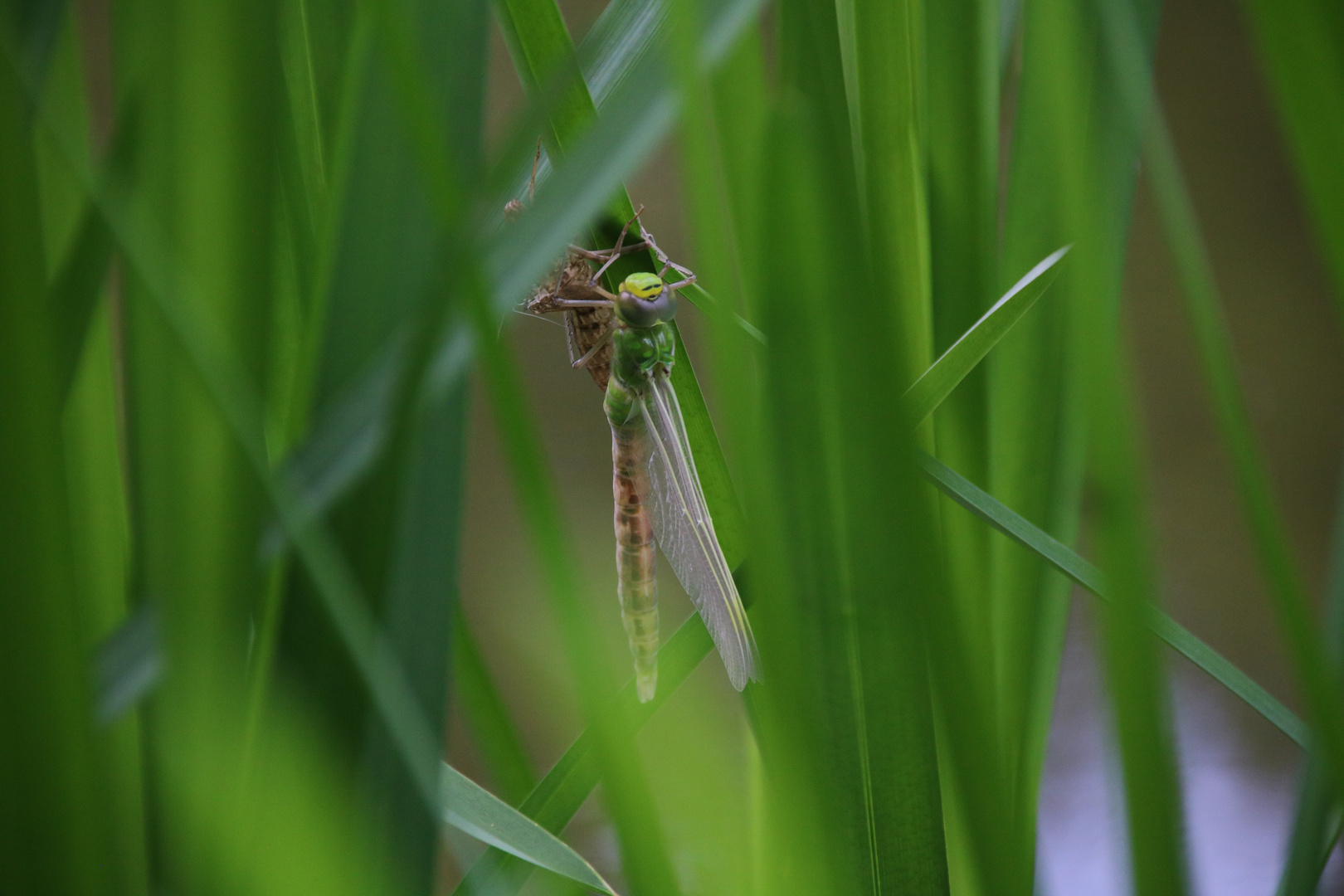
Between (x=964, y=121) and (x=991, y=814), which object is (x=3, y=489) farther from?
(x=964, y=121)

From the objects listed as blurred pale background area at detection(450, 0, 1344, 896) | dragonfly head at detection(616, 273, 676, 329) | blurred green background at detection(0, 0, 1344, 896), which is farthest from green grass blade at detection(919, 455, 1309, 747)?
blurred pale background area at detection(450, 0, 1344, 896)

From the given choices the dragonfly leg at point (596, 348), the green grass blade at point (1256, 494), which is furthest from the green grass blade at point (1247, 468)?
the dragonfly leg at point (596, 348)

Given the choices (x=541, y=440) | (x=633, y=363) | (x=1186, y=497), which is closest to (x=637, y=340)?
(x=633, y=363)

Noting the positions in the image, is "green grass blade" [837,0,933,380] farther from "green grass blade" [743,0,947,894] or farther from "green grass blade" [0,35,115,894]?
"green grass blade" [0,35,115,894]

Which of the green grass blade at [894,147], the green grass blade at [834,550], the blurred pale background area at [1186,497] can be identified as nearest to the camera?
the green grass blade at [834,550]

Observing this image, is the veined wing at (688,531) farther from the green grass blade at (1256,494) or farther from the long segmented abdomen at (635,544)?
the green grass blade at (1256,494)

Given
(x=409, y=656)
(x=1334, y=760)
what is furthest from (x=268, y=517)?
(x=1334, y=760)

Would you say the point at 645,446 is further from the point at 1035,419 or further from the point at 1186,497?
the point at 1186,497
